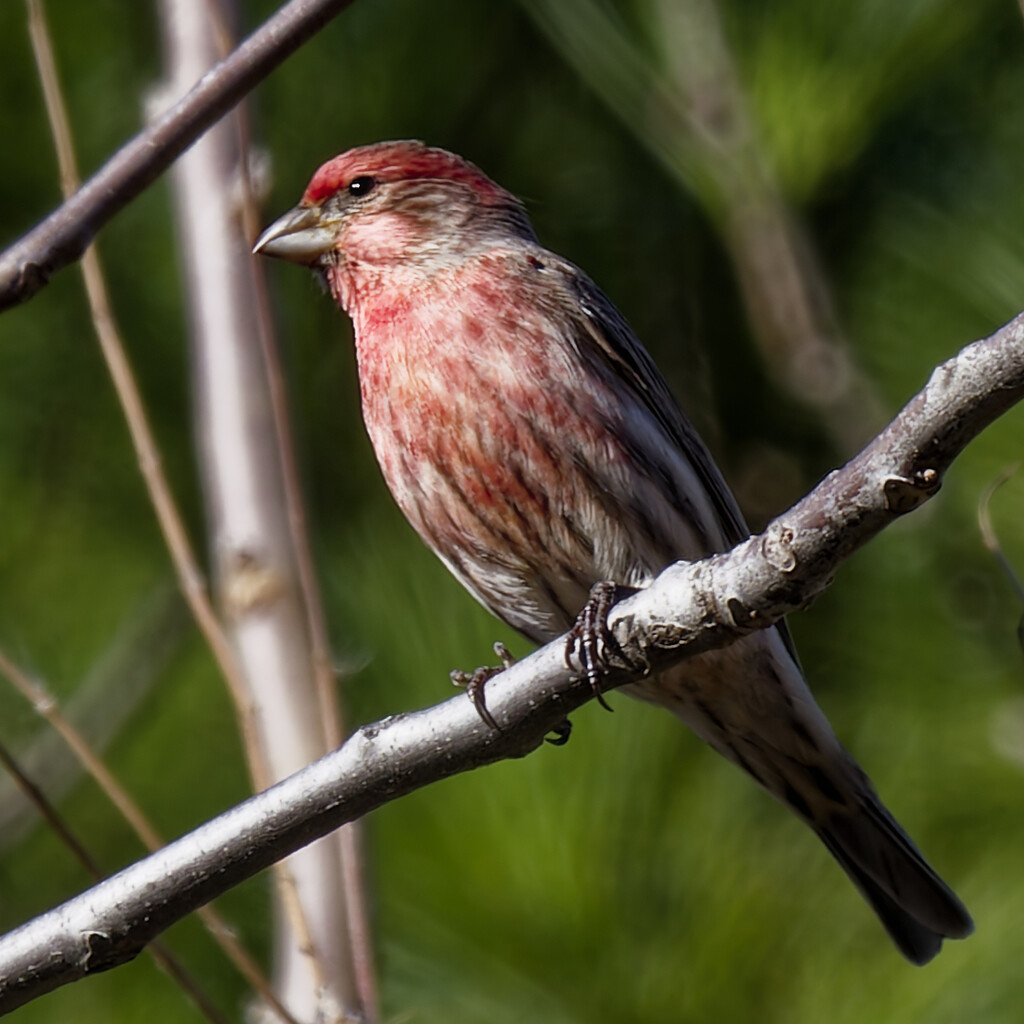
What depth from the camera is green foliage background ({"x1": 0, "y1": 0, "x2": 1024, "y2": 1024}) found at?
3135 mm

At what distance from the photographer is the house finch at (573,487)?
10.9 ft

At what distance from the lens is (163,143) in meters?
2.01

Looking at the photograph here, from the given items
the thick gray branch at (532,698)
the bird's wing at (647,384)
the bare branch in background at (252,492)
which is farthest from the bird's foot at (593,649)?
the bird's wing at (647,384)

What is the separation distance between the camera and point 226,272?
3.65 m

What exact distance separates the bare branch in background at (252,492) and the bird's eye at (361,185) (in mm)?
308

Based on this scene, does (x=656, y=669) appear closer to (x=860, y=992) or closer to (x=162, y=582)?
(x=860, y=992)

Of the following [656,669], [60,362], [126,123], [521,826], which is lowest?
[521,826]

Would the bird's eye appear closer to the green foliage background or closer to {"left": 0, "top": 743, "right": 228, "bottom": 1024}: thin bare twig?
the green foliage background

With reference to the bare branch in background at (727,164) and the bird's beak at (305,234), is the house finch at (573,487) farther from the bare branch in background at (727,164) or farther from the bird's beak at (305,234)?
the bare branch in background at (727,164)

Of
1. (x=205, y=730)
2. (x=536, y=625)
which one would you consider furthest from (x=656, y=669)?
(x=205, y=730)

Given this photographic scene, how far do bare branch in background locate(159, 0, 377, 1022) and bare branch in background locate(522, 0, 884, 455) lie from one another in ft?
3.03

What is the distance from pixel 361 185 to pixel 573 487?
1055 mm

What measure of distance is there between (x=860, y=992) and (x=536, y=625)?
40.2 inches

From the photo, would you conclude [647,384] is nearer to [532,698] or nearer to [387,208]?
[387,208]
